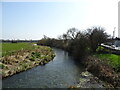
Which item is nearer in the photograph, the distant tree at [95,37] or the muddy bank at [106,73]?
the muddy bank at [106,73]

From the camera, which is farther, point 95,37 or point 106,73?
point 95,37

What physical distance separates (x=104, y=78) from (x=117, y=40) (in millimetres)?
35555

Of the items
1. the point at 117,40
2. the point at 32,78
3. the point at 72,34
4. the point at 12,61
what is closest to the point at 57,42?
the point at 72,34

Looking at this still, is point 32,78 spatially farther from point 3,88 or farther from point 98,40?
point 98,40

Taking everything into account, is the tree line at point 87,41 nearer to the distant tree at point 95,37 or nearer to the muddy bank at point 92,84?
the distant tree at point 95,37

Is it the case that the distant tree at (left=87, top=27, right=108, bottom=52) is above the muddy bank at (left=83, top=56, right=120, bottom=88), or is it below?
above

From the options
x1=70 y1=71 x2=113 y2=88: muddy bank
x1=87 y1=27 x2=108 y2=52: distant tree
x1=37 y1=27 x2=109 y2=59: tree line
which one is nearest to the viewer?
x1=70 y1=71 x2=113 y2=88: muddy bank

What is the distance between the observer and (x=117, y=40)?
46.1 meters

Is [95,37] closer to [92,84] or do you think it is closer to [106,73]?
[106,73]

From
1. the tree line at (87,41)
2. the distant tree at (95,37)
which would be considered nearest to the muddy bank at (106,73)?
the tree line at (87,41)

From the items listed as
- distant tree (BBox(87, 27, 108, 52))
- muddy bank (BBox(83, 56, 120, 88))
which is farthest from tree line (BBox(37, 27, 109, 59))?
muddy bank (BBox(83, 56, 120, 88))

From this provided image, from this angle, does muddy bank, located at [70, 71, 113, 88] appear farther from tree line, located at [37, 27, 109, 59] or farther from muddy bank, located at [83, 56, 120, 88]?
tree line, located at [37, 27, 109, 59]

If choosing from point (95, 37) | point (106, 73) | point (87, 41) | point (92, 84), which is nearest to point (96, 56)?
point (87, 41)

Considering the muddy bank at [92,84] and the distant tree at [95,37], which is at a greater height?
the distant tree at [95,37]
